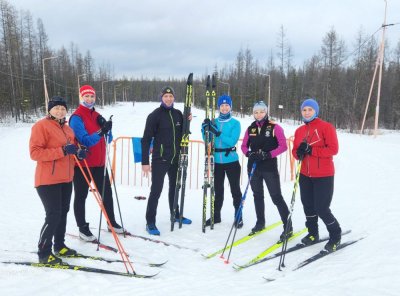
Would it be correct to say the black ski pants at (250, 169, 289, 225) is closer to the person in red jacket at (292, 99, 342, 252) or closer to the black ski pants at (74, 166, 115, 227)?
the person in red jacket at (292, 99, 342, 252)

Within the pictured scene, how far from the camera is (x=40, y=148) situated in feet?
10.9

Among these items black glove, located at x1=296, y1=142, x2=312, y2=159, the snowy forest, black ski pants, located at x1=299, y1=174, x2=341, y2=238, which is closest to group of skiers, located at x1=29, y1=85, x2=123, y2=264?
black glove, located at x1=296, y1=142, x2=312, y2=159

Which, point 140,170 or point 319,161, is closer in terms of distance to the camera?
point 319,161

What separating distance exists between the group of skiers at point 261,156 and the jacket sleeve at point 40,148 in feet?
5.00

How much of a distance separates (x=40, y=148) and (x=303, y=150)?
3.10 meters

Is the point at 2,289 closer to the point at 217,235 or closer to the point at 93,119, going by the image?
the point at 93,119

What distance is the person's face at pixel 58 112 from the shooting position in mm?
3521

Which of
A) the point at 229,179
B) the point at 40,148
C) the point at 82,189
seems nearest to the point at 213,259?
the point at 229,179

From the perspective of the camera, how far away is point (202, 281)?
10.9ft

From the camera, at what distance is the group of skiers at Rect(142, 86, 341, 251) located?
3799 millimetres

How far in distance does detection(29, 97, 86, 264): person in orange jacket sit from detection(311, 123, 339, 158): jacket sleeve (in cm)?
295

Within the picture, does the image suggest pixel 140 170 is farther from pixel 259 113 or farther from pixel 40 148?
pixel 40 148

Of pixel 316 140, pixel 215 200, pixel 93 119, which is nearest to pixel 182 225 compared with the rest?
pixel 215 200

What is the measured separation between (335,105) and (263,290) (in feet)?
132
